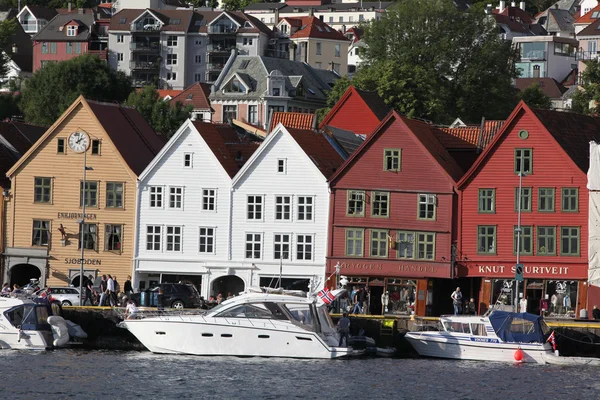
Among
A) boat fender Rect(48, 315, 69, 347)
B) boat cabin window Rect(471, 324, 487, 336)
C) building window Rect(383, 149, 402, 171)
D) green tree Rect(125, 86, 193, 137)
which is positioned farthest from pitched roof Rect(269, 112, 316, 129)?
boat cabin window Rect(471, 324, 487, 336)

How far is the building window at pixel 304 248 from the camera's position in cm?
7819

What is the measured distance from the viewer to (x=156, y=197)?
265 ft

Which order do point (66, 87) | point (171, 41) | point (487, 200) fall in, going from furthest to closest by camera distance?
point (171, 41) < point (66, 87) < point (487, 200)

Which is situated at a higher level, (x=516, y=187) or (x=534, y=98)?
(x=534, y=98)

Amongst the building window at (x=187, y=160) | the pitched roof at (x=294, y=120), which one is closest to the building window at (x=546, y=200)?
the building window at (x=187, y=160)

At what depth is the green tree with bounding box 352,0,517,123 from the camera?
362 ft

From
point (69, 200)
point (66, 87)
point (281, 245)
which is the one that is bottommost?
point (281, 245)

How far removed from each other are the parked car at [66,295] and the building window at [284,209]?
1186 cm

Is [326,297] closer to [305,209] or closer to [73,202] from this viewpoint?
[305,209]

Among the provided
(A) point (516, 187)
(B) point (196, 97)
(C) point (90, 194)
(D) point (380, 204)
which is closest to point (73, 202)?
(C) point (90, 194)

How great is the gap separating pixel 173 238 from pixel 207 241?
6.15ft

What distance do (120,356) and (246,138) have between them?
29.3m

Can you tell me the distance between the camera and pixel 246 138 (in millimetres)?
90312

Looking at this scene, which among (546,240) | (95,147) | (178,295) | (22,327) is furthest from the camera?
(95,147)
